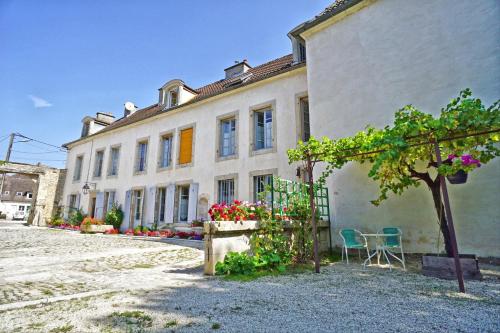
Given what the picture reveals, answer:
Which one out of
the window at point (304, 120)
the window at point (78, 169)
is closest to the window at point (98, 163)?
the window at point (78, 169)

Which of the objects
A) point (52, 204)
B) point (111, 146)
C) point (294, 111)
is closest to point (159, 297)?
point (294, 111)

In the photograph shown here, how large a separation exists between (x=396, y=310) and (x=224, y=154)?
9207 millimetres

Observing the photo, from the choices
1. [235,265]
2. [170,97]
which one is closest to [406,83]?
[235,265]

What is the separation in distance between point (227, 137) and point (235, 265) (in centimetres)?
771

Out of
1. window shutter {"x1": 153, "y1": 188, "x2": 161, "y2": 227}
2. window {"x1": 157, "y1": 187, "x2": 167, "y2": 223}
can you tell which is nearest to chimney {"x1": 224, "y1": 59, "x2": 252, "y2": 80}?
window {"x1": 157, "y1": 187, "x2": 167, "y2": 223}

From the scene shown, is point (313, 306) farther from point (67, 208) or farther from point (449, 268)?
point (67, 208)

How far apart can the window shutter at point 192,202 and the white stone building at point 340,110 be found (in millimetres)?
55

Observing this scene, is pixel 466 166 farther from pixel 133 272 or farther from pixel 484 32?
pixel 133 272

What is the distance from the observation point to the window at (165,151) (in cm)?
1324

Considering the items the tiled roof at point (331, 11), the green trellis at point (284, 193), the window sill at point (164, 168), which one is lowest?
the green trellis at point (284, 193)

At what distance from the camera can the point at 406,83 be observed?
259 inches

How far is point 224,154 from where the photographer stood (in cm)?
1120

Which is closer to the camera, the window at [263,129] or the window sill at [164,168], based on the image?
the window at [263,129]

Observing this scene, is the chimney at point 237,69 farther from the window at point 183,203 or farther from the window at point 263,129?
the window at point 183,203
